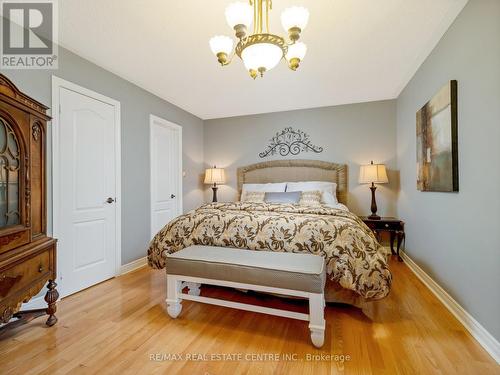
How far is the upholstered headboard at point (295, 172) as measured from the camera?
3769mm

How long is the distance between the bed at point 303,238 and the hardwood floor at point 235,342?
282mm

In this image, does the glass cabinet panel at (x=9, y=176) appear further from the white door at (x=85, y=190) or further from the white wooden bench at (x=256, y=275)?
the white wooden bench at (x=256, y=275)

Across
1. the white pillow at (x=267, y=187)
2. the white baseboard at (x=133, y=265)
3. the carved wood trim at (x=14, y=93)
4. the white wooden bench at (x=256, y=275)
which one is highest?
the carved wood trim at (x=14, y=93)

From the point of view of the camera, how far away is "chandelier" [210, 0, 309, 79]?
139 cm

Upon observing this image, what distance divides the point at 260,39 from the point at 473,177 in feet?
5.50

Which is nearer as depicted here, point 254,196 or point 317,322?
point 317,322

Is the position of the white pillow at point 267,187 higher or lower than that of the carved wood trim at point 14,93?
lower

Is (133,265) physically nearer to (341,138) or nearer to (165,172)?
(165,172)

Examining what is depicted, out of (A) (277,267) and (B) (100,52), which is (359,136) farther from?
(B) (100,52)

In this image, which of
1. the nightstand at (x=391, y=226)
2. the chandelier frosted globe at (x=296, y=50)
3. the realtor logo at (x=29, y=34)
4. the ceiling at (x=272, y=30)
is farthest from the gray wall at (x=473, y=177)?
the realtor logo at (x=29, y=34)

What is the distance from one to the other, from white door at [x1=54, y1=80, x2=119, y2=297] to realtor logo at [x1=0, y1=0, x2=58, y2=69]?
284 millimetres

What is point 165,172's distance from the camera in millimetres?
3574

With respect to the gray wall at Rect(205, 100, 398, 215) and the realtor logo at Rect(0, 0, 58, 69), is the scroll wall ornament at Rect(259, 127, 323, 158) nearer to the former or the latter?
the gray wall at Rect(205, 100, 398, 215)

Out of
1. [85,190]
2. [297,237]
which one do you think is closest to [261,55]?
[297,237]
